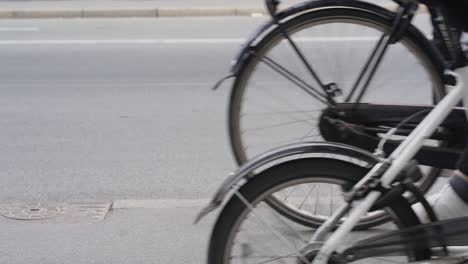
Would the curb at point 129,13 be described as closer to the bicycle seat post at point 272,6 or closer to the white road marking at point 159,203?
the white road marking at point 159,203

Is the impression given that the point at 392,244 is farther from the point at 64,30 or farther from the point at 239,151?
the point at 64,30

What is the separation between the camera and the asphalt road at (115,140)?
363 centimetres

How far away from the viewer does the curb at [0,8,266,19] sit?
12.1 m

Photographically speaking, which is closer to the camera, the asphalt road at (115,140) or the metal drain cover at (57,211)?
the asphalt road at (115,140)

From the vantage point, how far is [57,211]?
13.2 ft

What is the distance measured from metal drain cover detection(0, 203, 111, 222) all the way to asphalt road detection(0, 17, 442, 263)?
9 cm

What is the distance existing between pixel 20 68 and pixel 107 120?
270 cm

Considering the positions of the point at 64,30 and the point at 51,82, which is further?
the point at 64,30

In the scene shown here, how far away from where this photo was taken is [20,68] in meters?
7.91

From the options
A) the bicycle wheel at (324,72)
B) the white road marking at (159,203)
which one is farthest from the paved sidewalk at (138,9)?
the white road marking at (159,203)

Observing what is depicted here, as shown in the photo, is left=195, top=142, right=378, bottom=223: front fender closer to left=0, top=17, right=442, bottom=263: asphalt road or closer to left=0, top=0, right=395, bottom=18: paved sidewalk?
left=0, top=17, right=442, bottom=263: asphalt road

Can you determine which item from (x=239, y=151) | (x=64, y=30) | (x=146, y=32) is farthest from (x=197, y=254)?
(x=64, y=30)

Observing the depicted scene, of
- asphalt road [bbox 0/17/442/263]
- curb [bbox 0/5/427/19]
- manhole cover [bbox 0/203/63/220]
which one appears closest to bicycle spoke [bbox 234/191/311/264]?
asphalt road [bbox 0/17/442/263]

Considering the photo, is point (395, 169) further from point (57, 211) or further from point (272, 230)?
→ point (57, 211)
